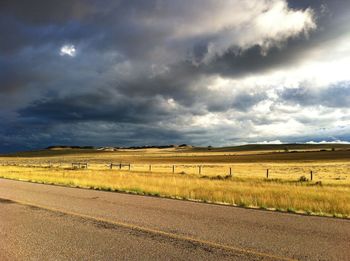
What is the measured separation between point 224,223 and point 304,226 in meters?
2.12

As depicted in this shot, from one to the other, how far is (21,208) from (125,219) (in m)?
4.92

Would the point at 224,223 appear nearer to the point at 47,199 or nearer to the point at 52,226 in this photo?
the point at 52,226

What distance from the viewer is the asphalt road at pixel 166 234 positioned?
746 centimetres

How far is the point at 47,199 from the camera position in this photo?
16578mm

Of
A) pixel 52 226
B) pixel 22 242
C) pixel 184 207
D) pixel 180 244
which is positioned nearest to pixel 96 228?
pixel 52 226

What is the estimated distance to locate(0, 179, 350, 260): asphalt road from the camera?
24.5 ft

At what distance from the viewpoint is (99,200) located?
16.2 m

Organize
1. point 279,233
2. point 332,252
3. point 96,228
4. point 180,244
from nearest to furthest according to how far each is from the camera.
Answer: point 332,252
point 180,244
point 279,233
point 96,228

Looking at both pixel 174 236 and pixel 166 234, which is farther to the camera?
pixel 166 234

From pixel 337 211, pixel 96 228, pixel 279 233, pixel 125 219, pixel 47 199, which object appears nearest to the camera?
pixel 279 233

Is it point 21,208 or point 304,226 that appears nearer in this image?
point 304,226

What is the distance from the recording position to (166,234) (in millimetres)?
9172

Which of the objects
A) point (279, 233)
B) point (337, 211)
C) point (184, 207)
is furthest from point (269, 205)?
point (279, 233)

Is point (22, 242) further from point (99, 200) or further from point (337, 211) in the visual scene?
point (337, 211)
